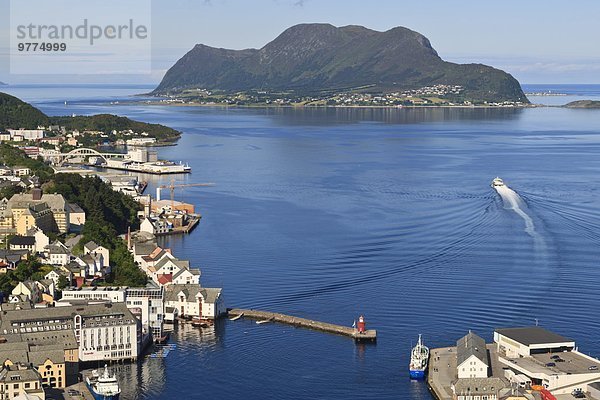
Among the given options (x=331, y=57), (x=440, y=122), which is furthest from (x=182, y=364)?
(x=331, y=57)

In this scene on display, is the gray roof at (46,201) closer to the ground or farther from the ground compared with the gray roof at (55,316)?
farther from the ground

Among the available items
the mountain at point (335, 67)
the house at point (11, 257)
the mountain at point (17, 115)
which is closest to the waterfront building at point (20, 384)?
the house at point (11, 257)

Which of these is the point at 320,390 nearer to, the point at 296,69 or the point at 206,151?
the point at 206,151

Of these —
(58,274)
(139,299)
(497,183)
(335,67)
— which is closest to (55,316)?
(139,299)

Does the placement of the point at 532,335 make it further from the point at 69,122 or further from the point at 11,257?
the point at 69,122

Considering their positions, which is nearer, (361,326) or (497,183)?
(361,326)

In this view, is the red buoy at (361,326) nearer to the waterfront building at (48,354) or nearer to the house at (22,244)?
the waterfront building at (48,354)
